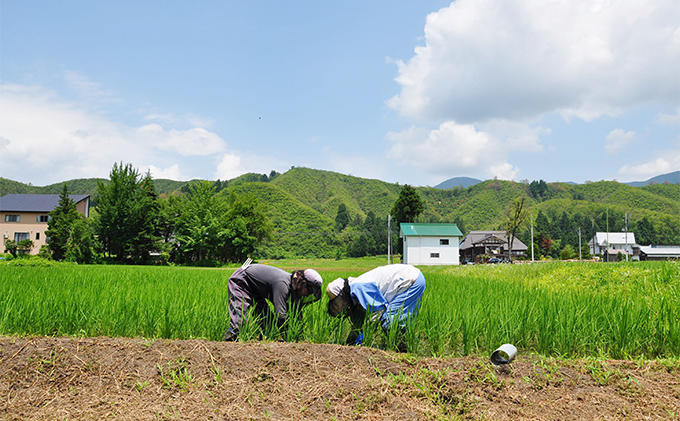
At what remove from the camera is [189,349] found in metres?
3.29

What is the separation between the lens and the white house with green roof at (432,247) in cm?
3591

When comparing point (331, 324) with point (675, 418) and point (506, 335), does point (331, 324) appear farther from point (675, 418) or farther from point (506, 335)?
point (675, 418)

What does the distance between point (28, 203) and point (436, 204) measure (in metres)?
81.4

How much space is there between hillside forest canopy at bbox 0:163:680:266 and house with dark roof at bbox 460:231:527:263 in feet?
8.53

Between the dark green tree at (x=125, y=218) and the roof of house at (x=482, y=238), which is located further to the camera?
the roof of house at (x=482, y=238)

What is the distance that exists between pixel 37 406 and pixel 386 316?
2.93 metres

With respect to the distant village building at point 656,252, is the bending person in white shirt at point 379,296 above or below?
above

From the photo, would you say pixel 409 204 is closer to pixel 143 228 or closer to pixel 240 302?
pixel 143 228

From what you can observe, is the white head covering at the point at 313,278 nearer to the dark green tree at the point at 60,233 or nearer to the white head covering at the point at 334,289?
the white head covering at the point at 334,289

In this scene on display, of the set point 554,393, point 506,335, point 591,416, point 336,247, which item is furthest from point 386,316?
point 336,247

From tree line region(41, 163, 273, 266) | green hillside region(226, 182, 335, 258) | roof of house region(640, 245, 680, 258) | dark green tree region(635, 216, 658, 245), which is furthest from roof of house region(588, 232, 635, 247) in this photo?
tree line region(41, 163, 273, 266)

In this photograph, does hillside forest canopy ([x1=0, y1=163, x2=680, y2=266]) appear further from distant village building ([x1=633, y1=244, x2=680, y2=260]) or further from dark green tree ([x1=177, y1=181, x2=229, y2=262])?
distant village building ([x1=633, y1=244, x2=680, y2=260])

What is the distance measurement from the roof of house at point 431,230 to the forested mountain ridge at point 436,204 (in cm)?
1842

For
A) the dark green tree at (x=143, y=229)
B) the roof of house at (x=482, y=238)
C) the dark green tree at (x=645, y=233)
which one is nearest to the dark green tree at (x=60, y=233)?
the dark green tree at (x=143, y=229)
